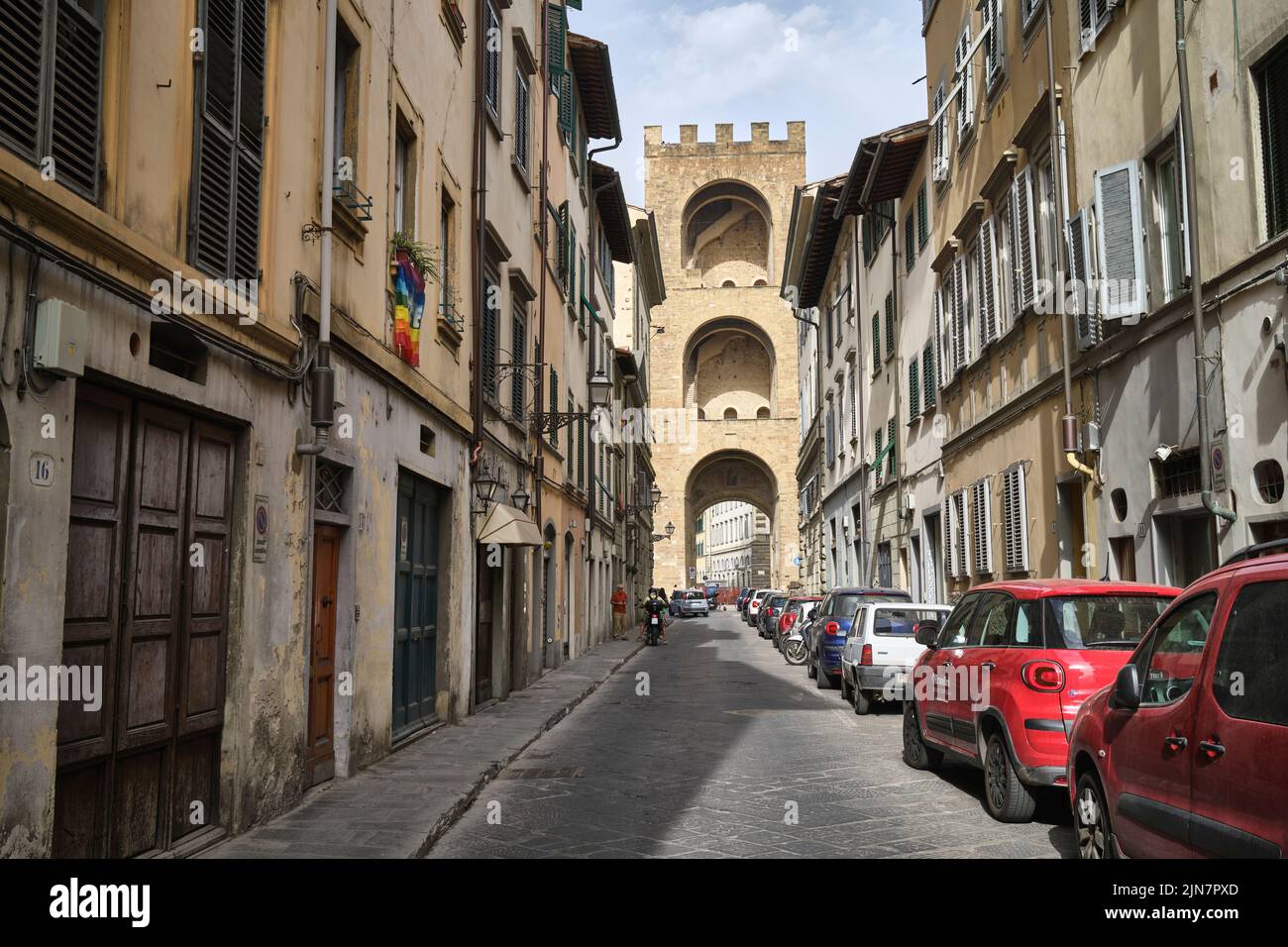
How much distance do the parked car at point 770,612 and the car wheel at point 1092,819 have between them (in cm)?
2787

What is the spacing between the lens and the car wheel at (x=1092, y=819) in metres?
5.30

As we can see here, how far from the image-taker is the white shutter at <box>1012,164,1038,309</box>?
14156 millimetres

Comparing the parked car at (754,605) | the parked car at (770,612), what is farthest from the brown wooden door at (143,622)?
the parked car at (754,605)

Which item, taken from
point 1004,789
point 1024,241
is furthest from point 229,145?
point 1024,241

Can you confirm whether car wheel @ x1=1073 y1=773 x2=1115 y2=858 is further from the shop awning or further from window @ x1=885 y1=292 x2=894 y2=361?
window @ x1=885 y1=292 x2=894 y2=361

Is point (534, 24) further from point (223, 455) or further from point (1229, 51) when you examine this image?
point (223, 455)

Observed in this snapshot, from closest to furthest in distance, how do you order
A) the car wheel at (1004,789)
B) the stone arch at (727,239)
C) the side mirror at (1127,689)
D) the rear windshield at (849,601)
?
the side mirror at (1127,689), the car wheel at (1004,789), the rear windshield at (849,601), the stone arch at (727,239)

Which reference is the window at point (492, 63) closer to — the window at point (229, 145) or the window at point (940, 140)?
the window at point (229, 145)

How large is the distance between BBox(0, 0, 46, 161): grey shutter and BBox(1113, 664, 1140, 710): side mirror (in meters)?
5.21

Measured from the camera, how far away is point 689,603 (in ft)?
193

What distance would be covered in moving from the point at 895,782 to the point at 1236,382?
4230 millimetres

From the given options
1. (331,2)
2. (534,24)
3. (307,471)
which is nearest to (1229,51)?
(331,2)

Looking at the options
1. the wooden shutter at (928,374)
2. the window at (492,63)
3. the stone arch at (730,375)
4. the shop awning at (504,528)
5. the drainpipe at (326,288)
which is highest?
the stone arch at (730,375)

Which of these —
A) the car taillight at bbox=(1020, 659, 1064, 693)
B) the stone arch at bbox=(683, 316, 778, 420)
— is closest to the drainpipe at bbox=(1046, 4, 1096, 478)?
the car taillight at bbox=(1020, 659, 1064, 693)
